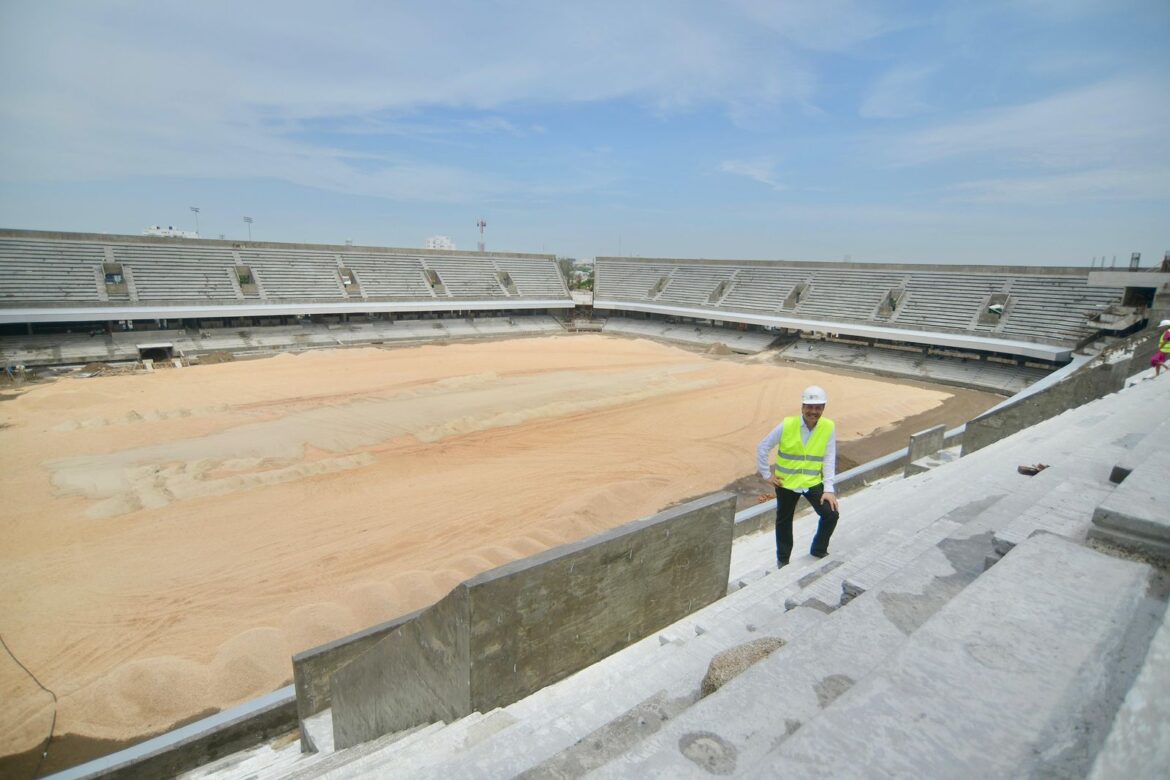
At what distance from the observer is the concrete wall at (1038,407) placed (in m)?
9.59

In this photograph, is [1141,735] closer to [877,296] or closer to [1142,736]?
[1142,736]

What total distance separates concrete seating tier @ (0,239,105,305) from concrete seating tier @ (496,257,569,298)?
2116 cm

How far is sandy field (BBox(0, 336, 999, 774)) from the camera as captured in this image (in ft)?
20.2

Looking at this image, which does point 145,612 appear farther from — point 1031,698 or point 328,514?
point 1031,698

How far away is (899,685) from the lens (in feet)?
5.24

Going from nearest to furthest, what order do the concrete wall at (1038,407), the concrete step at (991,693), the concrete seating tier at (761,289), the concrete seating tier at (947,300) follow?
1. the concrete step at (991,693)
2. the concrete wall at (1038,407)
3. the concrete seating tier at (947,300)
4. the concrete seating tier at (761,289)

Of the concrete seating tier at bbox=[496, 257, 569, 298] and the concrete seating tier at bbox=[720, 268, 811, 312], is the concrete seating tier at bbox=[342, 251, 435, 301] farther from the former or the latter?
the concrete seating tier at bbox=[720, 268, 811, 312]

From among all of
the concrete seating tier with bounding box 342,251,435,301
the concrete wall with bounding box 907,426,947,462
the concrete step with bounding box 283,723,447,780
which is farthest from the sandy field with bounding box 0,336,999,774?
the concrete seating tier with bounding box 342,251,435,301

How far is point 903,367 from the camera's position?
23938 millimetres

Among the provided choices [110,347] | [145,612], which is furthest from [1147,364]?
[110,347]

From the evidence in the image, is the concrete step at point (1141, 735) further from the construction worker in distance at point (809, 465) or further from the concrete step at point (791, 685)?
the construction worker in distance at point (809, 465)

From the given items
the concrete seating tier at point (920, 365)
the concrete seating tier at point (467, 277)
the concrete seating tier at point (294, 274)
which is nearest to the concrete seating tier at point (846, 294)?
the concrete seating tier at point (920, 365)

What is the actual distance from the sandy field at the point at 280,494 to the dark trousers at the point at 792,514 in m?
2.28

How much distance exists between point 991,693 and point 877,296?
30.2 meters
